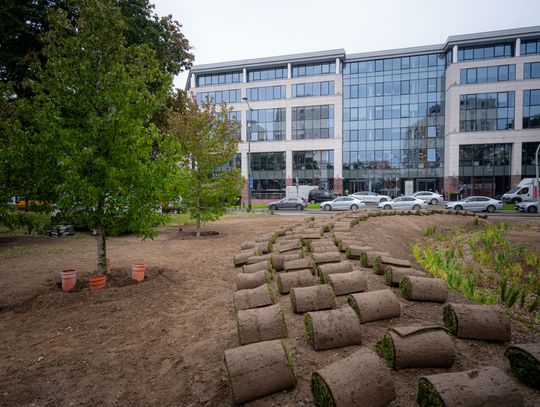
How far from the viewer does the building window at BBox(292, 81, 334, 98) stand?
47.2 m

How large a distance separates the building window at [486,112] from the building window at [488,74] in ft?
6.52

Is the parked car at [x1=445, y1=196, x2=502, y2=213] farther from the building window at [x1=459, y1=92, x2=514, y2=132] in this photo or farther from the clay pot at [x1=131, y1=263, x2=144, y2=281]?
the clay pot at [x1=131, y1=263, x2=144, y2=281]

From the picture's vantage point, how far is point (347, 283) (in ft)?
16.2

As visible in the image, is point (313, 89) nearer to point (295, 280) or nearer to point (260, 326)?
point (295, 280)

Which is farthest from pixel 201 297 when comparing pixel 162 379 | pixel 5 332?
pixel 5 332

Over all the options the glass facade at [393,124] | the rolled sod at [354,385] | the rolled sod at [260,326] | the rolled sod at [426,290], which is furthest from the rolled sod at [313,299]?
the glass facade at [393,124]

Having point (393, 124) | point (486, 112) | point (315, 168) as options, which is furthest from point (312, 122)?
point (486, 112)

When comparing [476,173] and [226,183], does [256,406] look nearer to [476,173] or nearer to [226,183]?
[226,183]

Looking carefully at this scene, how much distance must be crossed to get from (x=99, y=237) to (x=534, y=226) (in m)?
18.2

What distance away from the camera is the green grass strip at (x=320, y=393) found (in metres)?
2.47

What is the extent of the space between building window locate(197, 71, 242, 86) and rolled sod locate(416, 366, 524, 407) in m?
53.3

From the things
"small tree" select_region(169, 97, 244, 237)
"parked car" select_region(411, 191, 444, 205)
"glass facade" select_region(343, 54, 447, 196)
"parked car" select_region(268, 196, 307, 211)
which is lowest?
"parked car" select_region(268, 196, 307, 211)

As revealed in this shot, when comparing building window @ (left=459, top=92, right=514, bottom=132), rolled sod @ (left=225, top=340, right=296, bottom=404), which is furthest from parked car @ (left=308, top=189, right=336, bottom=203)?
rolled sod @ (left=225, top=340, right=296, bottom=404)

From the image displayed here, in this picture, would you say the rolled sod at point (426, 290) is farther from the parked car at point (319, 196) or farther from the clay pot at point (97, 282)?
the parked car at point (319, 196)
